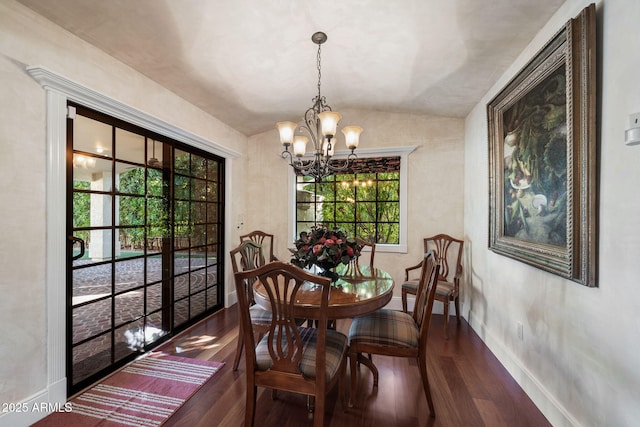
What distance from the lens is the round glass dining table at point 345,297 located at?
1566mm

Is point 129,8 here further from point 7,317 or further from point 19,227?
point 7,317

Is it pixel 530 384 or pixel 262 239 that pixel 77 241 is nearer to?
pixel 262 239

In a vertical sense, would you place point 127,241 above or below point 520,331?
above

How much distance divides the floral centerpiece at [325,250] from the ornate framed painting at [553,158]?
4.12 ft

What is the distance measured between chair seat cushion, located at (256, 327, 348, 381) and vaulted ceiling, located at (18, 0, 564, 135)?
2095mm

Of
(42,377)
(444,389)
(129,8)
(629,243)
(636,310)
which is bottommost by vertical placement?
(444,389)

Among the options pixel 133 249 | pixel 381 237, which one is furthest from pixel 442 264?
pixel 133 249

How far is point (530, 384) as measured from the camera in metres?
1.94

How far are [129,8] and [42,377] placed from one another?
2364 millimetres

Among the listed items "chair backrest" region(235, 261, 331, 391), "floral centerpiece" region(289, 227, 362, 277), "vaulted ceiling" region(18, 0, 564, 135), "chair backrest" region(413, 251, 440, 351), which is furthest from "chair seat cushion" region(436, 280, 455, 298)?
"vaulted ceiling" region(18, 0, 564, 135)

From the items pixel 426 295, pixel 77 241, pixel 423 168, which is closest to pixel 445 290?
pixel 426 295

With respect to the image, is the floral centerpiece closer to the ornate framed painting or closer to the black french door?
the ornate framed painting

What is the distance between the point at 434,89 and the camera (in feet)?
9.36

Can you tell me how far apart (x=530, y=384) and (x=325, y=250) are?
172cm
